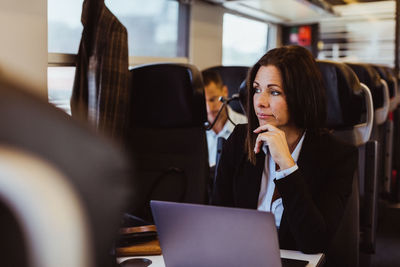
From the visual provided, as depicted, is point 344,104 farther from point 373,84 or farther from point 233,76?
point 233,76

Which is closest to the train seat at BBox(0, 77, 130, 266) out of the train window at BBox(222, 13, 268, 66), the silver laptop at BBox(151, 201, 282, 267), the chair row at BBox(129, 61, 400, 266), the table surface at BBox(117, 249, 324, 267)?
the silver laptop at BBox(151, 201, 282, 267)

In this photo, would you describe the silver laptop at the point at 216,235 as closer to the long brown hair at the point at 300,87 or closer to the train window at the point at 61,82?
the long brown hair at the point at 300,87

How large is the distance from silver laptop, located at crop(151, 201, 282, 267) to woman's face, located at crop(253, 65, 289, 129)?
2.20ft

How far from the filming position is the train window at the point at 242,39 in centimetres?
470

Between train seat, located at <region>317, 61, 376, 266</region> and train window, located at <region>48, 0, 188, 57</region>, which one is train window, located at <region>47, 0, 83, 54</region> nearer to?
train window, located at <region>48, 0, 188, 57</region>

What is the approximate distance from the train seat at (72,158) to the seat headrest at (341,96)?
1.99 meters

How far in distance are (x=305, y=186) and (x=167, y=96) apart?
0.93m

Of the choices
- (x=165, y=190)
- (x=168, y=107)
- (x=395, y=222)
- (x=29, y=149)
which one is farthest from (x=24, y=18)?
(x=395, y=222)

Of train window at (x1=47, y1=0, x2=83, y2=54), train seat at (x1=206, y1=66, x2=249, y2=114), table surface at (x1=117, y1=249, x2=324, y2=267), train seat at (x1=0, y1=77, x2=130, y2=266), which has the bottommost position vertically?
table surface at (x1=117, y1=249, x2=324, y2=267)

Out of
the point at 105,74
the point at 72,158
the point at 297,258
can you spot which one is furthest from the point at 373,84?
the point at 72,158

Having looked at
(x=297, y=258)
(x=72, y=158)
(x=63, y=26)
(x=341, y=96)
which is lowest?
(x=297, y=258)

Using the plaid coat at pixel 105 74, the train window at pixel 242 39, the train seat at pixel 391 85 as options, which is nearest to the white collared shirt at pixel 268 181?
the plaid coat at pixel 105 74

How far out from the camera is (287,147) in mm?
1485

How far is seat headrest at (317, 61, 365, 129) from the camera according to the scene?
212cm
